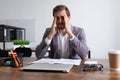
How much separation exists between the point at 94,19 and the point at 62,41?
2.88 metres

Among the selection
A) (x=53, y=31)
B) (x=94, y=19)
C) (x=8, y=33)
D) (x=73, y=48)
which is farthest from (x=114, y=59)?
(x=94, y=19)

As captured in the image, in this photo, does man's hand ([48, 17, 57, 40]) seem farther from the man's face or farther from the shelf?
the shelf

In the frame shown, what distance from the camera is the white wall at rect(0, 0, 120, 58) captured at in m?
4.52

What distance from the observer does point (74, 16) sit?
4.66 metres

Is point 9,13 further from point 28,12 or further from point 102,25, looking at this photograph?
point 102,25

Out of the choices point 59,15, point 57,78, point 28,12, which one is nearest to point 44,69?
point 57,78

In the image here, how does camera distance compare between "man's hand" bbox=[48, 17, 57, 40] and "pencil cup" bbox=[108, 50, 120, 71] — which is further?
"man's hand" bbox=[48, 17, 57, 40]

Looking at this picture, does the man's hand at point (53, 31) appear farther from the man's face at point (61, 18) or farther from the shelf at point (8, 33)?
the shelf at point (8, 33)

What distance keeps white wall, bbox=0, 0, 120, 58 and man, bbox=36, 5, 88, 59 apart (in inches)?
108

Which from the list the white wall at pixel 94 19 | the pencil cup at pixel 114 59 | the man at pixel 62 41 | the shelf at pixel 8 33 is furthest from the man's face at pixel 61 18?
the white wall at pixel 94 19

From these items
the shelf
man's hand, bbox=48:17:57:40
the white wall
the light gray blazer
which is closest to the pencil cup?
the light gray blazer

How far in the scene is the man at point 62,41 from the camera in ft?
5.65

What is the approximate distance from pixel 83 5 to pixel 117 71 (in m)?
3.73

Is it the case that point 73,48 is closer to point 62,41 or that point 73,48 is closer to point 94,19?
point 62,41
